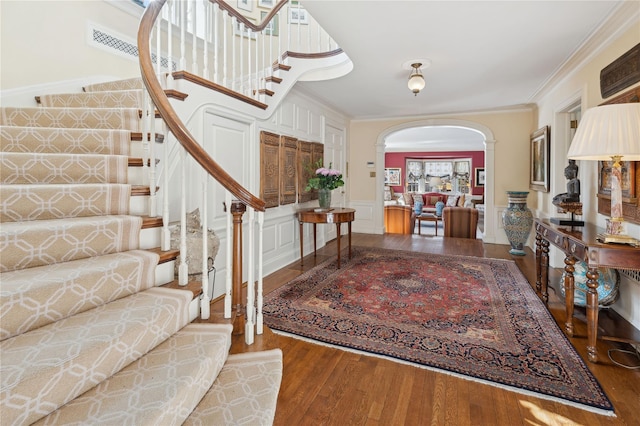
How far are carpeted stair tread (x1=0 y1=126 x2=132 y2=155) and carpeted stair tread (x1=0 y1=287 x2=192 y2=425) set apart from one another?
3.83 feet

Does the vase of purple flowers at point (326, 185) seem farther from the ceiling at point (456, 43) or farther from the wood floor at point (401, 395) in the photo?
the wood floor at point (401, 395)

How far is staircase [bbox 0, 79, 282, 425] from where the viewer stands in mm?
984

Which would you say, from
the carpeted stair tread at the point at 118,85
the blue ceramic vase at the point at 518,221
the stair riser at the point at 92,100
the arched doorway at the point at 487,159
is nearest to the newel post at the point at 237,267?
the stair riser at the point at 92,100

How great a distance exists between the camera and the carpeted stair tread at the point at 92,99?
260cm

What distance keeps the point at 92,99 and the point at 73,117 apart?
43 centimetres

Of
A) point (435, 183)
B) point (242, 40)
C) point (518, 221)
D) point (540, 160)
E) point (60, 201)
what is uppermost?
point (242, 40)

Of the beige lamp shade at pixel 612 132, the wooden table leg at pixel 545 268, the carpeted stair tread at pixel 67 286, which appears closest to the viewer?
the carpeted stair tread at pixel 67 286

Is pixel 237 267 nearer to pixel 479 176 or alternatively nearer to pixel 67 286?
pixel 67 286

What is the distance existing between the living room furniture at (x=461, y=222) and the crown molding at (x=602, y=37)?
9.54ft

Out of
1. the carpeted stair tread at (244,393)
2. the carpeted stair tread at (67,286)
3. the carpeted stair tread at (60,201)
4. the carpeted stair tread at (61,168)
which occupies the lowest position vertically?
the carpeted stair tread at (244,393)

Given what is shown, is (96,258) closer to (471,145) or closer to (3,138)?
(3,138)

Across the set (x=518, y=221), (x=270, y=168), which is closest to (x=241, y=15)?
(x=270, y=168)

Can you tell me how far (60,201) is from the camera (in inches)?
63.9

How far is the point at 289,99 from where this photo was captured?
4.38 m
